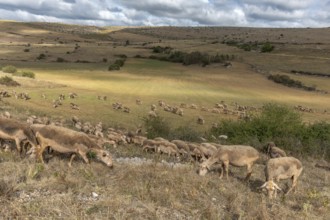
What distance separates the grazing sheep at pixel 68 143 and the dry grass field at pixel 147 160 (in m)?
0.30

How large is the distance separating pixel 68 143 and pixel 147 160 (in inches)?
151

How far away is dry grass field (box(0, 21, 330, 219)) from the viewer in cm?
905

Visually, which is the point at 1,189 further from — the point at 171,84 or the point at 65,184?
the point at 171,84

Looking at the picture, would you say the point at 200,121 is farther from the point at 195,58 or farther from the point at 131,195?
the point at 195,58

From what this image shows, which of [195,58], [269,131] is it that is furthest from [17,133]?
[195,58]

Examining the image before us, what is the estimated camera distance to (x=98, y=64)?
76250 millimetres

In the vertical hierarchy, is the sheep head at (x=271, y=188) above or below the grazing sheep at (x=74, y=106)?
above

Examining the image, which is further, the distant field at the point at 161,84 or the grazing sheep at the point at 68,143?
the distant field at the point at 161,84

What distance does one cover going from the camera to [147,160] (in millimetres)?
14875

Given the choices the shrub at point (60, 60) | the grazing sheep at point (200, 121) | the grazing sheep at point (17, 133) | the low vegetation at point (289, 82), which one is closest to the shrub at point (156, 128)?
the grazing sheep at point (200, 121)

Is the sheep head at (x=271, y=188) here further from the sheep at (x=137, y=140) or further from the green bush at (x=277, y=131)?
the green bush at (x=277, y=131)

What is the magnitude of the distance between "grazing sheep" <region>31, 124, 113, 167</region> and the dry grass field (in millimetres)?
299

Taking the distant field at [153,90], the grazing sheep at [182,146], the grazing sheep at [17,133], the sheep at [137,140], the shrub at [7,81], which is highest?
the grazing sheep at [17,133]

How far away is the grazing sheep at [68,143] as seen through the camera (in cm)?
1174
